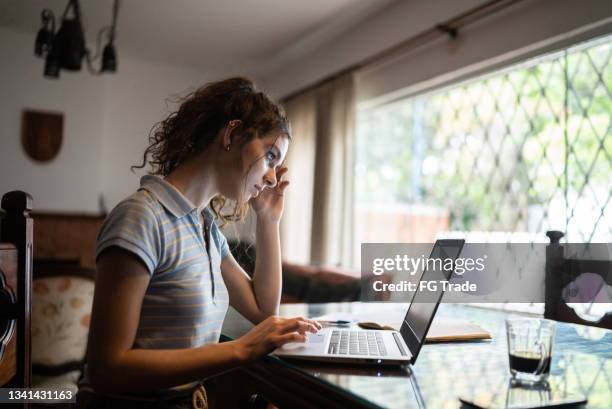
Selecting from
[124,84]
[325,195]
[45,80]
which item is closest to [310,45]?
[325,195]

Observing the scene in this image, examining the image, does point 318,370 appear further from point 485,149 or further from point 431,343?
point 485,149

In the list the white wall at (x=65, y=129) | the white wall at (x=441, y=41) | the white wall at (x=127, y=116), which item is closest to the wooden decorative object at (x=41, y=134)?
the white wall at (x=65, y=129)

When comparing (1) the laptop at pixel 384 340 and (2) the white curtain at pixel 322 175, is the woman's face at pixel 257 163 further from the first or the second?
(2) the white curtain at pixel 322 175

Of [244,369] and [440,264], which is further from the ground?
[440,264]

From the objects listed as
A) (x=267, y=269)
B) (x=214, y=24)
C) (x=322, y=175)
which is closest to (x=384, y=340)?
(x=267, y=269)

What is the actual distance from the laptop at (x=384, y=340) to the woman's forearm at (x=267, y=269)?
0.20 m

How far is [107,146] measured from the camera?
4.90 metres

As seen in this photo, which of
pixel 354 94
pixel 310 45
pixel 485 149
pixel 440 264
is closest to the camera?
pixel 440 264

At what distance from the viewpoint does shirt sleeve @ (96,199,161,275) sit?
0.84 metres

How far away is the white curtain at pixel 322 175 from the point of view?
3836 millimetres

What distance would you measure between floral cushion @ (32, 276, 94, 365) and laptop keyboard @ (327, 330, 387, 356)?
1.18 m

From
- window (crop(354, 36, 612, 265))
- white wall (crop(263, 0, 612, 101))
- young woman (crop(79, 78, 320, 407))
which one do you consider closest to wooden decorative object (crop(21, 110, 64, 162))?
white wall (crop(263, 0, 612, 101))

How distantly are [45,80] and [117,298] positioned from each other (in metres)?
4.37

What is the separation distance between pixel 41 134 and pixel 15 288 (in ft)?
13.5
